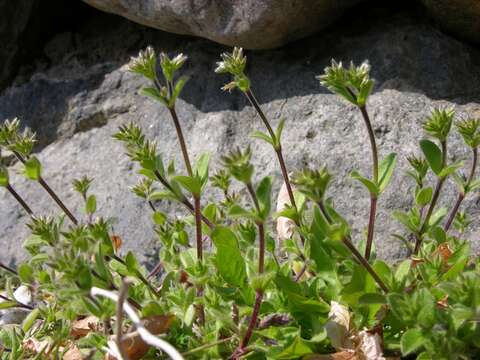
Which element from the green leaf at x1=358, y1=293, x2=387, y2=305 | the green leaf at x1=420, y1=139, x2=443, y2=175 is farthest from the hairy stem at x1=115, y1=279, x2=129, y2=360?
the green leaf at x1=420, y1=139, x2=443, y2=175

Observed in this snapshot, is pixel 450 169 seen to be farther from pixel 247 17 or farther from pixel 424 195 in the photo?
pixel 247 17

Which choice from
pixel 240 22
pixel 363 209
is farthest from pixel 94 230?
pixel 240 22

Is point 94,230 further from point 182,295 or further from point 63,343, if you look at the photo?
point 63,343

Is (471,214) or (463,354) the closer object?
(463,354)

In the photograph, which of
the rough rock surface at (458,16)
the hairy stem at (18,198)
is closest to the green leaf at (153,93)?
the hairy stem at (18,198)

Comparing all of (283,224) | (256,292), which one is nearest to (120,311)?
(256,292)

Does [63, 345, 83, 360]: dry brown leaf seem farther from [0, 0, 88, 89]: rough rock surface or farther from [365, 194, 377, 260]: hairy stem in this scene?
[0, 0, 88, 89]: rough rock surface

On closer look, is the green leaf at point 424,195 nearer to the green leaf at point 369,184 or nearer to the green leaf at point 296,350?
the green leaf at point 369,184
